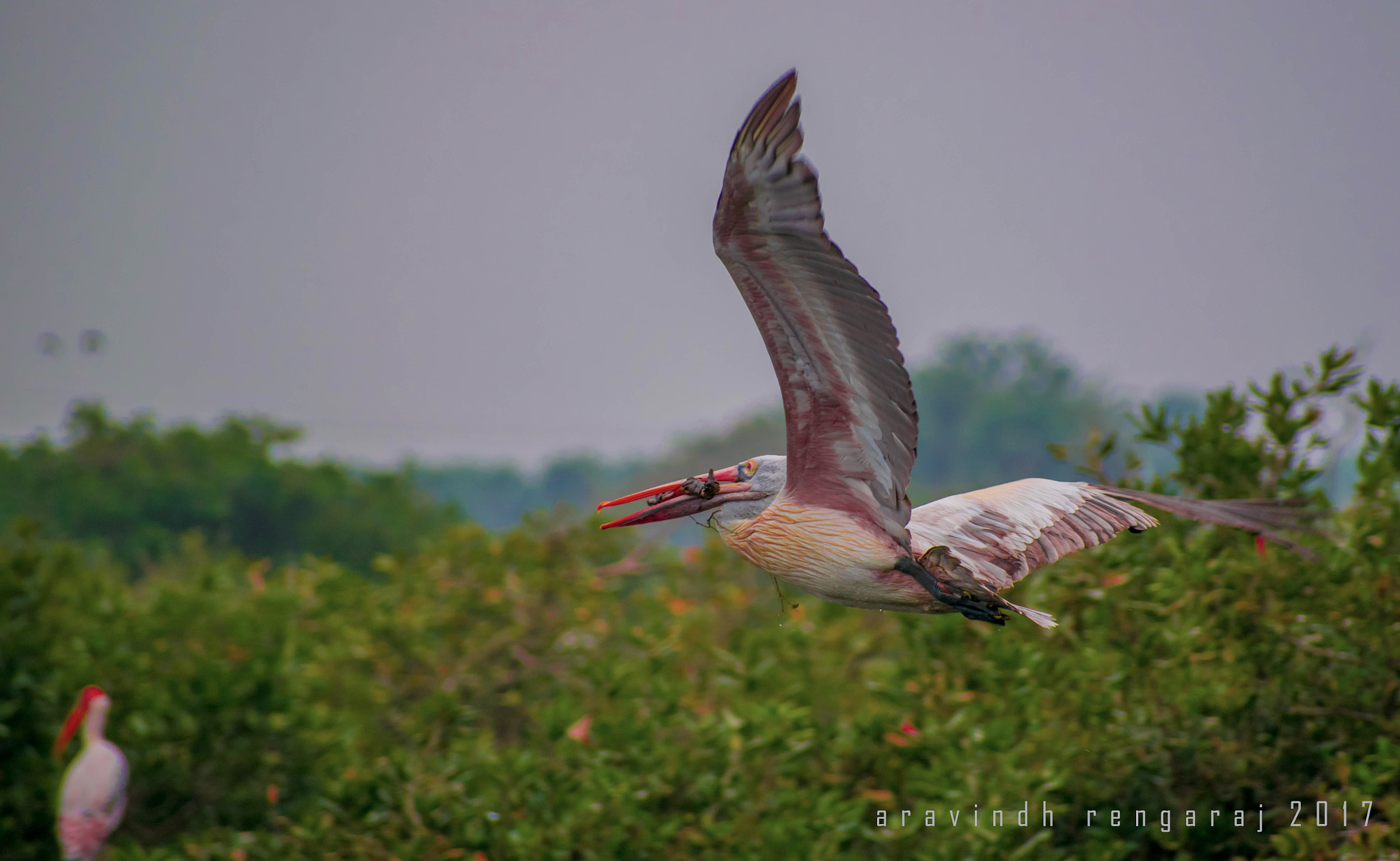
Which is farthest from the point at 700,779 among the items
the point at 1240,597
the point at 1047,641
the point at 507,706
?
the point at 507,706

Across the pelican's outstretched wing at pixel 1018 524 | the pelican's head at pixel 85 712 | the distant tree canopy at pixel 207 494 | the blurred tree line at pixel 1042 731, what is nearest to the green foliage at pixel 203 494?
the distant tree canopy at pixel 207 494

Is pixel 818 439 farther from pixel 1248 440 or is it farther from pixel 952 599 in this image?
pixel 1248 440

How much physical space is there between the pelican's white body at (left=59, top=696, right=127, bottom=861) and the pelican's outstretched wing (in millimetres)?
6643

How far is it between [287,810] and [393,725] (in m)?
0.92

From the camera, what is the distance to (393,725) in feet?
30.2

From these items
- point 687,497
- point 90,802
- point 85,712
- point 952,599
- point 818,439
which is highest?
point 818,439

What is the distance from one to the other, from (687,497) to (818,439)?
0.38 m

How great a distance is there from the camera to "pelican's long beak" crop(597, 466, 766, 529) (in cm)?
320

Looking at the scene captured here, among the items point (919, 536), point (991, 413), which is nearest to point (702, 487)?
point (919, 536)

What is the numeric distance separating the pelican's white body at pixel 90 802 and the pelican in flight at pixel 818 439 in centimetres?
650

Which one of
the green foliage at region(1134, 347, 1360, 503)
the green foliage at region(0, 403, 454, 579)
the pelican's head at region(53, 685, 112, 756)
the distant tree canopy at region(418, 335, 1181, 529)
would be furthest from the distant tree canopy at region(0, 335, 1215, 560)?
the distant tree canopy at region(418, 335, 1181, 529)

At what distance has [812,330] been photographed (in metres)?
2.98

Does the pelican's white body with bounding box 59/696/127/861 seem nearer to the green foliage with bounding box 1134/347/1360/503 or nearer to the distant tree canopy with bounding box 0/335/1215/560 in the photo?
the green foliage with bounding box 1134/347/1360/503

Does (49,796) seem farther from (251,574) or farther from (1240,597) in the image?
(1240,597)
